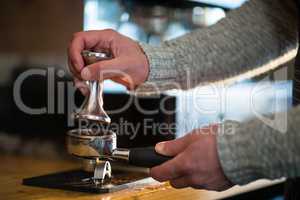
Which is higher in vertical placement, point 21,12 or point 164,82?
point 21,12

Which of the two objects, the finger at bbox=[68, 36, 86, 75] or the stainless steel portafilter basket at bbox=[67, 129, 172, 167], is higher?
the finger at bbox=[68, 36, 86, 75]

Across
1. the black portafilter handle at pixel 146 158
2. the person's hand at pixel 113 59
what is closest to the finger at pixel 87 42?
the person's hand at pixel 113 59

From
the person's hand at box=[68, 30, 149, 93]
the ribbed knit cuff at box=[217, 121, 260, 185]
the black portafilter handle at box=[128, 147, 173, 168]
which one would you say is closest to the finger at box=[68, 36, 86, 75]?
the person's hand at box=[68, 30, 149, 93]

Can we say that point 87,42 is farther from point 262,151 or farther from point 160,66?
point 262,151

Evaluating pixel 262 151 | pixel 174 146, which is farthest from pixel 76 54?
pixel 262 151

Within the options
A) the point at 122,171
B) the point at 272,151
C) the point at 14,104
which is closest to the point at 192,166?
the point at 272,151

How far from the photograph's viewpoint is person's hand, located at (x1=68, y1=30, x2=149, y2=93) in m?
0.86

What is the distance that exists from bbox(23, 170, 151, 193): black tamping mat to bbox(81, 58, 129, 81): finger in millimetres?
155

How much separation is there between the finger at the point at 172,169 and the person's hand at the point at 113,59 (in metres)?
0.20

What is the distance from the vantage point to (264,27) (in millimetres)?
894

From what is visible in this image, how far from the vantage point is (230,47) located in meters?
0.90

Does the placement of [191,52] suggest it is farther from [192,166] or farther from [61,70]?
[61,70]

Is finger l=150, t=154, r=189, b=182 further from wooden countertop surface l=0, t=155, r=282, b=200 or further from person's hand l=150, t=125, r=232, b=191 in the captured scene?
wooden countertop surface l=0, t=155, r=282, b=200

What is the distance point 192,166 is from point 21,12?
657mm
